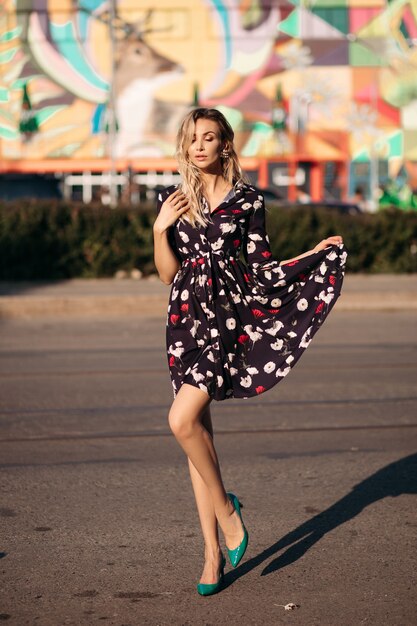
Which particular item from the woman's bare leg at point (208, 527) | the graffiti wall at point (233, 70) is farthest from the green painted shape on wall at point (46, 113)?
the woman's bare leg at point (208, 527)

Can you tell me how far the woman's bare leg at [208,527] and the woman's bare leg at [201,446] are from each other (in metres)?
0.03

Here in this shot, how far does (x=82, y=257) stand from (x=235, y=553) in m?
15.3

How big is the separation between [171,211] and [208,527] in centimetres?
123

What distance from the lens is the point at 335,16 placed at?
58.7m

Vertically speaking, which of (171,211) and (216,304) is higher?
(171,211)

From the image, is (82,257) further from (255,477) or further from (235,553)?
(235,553)

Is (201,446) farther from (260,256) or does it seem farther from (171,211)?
(171,211)

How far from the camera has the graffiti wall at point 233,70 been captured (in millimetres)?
58594

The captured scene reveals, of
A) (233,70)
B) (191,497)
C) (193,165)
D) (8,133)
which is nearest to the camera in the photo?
(193,165)

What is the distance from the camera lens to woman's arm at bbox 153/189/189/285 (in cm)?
415

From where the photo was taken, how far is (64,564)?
4.42 m

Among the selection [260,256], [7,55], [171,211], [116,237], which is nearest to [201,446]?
[260,256]

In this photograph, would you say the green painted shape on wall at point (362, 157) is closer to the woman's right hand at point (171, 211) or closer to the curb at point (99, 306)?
the curb at point (99, 306)

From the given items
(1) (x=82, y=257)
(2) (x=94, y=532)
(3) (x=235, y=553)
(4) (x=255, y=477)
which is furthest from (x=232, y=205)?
(1) (x=82, y=257)
